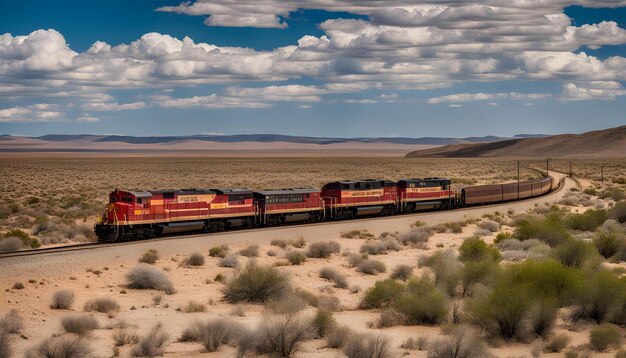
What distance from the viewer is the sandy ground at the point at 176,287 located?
2052 centimetres

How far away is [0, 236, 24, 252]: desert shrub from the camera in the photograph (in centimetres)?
3446

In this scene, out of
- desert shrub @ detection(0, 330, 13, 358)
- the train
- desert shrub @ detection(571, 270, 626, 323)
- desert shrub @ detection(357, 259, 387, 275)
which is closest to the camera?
desert shrub @ detection(0, 330, 13, 358)

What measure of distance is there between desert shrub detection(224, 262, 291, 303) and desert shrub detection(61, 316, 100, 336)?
5.35m

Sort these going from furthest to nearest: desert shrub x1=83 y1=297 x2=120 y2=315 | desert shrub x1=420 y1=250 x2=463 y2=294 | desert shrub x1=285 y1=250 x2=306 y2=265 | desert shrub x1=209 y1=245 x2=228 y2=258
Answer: desert shrub x1=209 y1=245 x2=228 y2=258 < desert shrub x1=285 y1=250 x2=306 y2=265 < desert shrub x1=420 y1=250 x2=463 y2=294 < desert shrub x1=83 y1=297 x2=120 y2=315

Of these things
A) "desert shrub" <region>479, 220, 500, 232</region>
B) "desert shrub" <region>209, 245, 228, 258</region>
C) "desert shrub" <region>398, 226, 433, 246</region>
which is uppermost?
"desert shrub" <region>209, 245, 228, 258</region>

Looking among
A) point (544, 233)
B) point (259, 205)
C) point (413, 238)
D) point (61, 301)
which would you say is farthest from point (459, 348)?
point (259, 205)

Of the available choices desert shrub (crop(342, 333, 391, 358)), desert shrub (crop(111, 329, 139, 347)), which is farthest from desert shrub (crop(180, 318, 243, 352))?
desert shrub (crop(342, 333, 391, 358))

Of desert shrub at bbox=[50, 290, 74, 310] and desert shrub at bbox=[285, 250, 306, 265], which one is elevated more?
desert shrub at bbox=[50, 290, 74, 310]

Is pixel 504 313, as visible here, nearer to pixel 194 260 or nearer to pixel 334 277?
pixel 334 277

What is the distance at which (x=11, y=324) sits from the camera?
21.0m

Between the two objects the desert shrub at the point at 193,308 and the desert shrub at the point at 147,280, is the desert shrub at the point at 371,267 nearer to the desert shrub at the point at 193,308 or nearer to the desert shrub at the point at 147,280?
the desert shrub at the point at 147,280

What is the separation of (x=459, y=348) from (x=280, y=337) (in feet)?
13.4

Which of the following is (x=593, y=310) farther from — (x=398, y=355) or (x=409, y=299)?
(x=398, y=355)

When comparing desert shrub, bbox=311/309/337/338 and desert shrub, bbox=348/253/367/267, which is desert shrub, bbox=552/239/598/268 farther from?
desert shrub, bbox=311/309/337/338
